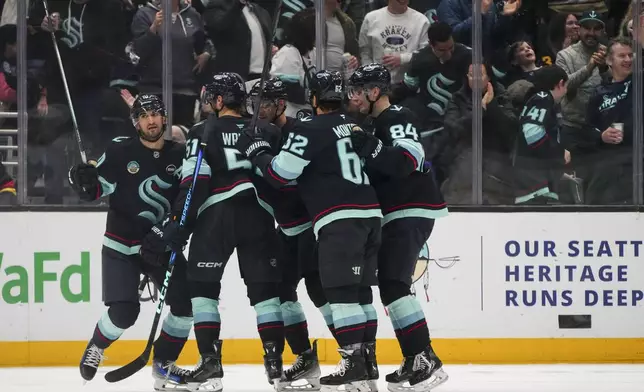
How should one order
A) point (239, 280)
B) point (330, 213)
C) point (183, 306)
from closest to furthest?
point (330, 213) → point (183, 306) → point (239, 280)

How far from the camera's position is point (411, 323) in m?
5.42

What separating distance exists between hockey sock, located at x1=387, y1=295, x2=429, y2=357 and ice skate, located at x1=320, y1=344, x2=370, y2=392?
251 mm

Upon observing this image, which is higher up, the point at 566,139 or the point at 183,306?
the point at 566,139

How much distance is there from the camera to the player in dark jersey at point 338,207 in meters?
5.24

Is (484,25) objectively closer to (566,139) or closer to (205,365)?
(566,139)

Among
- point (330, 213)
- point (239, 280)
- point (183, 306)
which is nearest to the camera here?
point (330, 213)

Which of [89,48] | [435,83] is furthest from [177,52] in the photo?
[435,83]

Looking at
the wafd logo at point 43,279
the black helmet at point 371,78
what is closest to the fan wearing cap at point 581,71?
the black helmet at point 371,78

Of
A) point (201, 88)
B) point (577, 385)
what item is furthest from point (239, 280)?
point (577, 385)

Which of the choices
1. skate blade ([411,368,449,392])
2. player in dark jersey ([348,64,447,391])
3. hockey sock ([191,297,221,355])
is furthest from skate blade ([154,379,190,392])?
skate blade ([411,368,449,392])

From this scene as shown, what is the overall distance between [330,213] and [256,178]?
487mm

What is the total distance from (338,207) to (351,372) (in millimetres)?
705

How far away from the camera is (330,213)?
527 cm

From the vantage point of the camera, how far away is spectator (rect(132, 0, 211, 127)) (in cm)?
701
